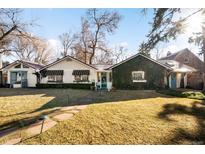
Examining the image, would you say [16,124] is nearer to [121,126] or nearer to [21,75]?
[121,126]

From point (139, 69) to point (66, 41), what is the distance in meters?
13.6

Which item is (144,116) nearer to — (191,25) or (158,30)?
(158,30)

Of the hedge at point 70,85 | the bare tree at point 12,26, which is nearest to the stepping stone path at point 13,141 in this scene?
the bare tree at point 12,26

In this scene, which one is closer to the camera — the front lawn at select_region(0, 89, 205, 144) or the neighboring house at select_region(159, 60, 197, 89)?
the front lawn at select_region(0, 89, 205, 144)

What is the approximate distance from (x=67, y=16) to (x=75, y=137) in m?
4.81

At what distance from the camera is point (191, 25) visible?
8.55 meters

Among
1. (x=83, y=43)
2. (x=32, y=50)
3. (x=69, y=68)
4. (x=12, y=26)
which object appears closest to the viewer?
(x=12, y=26)

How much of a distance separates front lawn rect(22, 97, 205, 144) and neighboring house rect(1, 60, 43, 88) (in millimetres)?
13344

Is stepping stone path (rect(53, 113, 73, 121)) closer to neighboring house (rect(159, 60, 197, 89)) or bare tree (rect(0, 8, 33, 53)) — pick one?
bare tree (rect(0, 8, 33, 53))

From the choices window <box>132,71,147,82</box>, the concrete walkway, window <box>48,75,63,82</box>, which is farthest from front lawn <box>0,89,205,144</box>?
window <box>48,75,63,82</box>

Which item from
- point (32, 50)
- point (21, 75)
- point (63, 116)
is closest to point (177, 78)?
point (63, 116)

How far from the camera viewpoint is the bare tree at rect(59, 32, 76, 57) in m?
22.8

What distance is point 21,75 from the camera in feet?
57.6

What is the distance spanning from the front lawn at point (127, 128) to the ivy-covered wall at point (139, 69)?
811 centimetres
